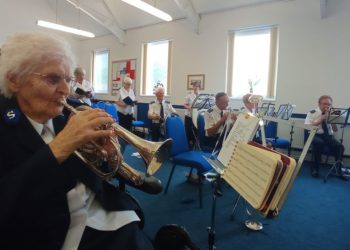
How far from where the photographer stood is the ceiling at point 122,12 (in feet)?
19.4

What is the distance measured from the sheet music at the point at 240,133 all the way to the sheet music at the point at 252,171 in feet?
0.83

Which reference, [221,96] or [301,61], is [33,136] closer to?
[221,96]

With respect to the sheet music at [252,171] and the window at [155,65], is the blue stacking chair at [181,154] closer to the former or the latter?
the sheet music at [252,171]

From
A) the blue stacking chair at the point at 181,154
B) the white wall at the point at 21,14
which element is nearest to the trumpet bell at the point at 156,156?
the blue stacking chair at the point at 181,154

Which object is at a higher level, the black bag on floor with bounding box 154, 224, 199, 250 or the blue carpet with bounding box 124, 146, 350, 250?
the black bag on floor with bounding box 154, 224, 199, 250

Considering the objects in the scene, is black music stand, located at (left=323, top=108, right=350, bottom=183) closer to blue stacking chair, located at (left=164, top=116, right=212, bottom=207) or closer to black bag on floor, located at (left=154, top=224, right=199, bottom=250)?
blue stacking chair, located at (left=164, top=116, right=212, bottom=207)

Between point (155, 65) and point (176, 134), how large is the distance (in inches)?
204

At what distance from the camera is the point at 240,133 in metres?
1.59

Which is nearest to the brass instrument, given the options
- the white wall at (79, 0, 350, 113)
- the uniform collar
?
the uniform collar

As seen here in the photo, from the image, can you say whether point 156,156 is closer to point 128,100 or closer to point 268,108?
point 128,100

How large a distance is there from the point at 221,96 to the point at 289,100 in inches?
99.3

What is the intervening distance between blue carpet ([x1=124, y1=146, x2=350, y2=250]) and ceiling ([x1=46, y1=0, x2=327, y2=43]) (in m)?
3.72

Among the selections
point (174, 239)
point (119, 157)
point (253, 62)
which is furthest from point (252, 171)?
point (253, 62)

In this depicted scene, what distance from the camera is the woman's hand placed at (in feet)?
2.52
